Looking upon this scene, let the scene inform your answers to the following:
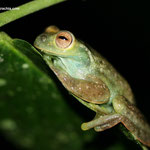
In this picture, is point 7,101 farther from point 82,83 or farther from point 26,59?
point 82,83

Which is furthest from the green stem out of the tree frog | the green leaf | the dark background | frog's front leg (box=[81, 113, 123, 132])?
the dark background

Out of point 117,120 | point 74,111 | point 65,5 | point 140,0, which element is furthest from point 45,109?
point 140,0

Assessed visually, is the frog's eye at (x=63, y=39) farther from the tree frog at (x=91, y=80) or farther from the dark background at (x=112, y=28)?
the dark background at (x=112, y=28)

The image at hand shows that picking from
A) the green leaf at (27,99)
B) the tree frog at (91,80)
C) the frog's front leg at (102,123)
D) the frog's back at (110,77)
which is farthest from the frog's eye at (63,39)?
the frog's front leg at (102,123)

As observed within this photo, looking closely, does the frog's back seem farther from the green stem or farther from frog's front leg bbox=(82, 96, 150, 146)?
the green stem

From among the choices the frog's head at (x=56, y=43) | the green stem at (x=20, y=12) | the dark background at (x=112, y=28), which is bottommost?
the dark background at (x=112, y=28)
